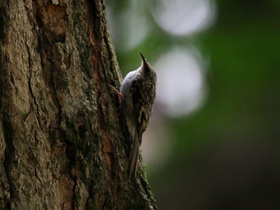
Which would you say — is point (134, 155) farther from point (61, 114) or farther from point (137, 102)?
point (137, 102)

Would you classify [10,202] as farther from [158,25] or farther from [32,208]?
[158,25]

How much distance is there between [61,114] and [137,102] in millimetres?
1146

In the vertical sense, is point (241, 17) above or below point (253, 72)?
above

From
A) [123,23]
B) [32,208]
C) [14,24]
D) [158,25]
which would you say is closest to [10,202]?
[32,208]

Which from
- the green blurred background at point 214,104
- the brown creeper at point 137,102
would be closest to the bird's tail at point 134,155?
the brown creeper at point 137,102

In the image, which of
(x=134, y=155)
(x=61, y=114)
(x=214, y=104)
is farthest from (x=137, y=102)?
(x=214, y=104)

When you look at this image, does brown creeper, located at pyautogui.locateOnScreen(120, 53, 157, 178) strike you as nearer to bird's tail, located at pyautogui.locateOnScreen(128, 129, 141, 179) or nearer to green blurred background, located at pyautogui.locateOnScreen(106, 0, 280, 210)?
bird's tail, located at pyautogui.locateOnScreen(128, 129, 141, 179)

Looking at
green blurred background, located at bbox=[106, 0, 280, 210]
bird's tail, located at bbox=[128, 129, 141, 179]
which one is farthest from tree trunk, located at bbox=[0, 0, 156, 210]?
green blurred background, located at bbox=[106, 0, 280, 210]

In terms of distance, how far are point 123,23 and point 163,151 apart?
195cm

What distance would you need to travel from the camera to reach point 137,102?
3564mm

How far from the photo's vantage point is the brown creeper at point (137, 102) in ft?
9.45

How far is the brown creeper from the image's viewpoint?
288 centimetres

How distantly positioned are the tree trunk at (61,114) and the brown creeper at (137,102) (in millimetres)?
74

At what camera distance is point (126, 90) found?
3.33 metres
